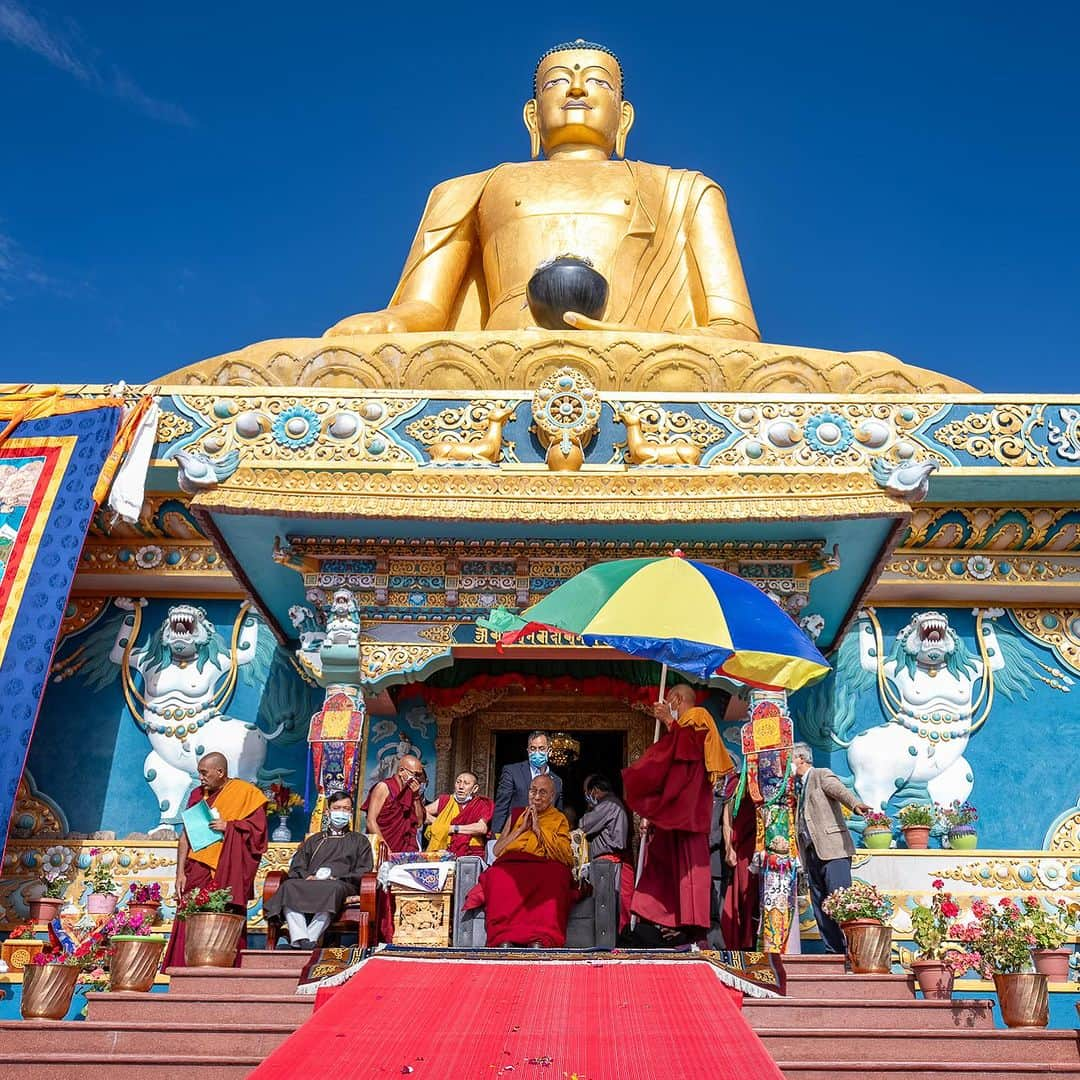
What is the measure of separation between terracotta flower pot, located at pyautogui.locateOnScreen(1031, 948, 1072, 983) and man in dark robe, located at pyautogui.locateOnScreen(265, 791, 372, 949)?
12.2 ft

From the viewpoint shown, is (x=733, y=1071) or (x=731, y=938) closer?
(x=733, y=1071)

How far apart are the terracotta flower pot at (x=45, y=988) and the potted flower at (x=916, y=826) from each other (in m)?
5.49

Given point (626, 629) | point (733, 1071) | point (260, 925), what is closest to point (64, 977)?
point (260, 925)

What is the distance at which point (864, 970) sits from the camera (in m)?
6.56

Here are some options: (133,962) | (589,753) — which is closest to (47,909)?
(133,962)

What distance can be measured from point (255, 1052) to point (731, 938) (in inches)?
123

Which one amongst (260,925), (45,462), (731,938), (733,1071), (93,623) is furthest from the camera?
(93,623)

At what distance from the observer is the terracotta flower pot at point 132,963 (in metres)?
6.44

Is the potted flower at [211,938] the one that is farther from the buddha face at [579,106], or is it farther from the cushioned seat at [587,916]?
the buddha face at [579,106]

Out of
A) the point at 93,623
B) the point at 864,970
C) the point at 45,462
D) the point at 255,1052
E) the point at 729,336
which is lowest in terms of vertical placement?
the point at 255,1052

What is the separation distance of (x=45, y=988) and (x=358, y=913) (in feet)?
5.60

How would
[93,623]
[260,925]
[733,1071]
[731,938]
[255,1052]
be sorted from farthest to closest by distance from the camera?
1. [93,623]
2. [260,925]
3. [731,938]
4. [255,1052]
5. [733,1071]

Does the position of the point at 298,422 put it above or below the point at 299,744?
above

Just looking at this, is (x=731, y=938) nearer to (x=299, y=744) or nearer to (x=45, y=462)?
(x=299, y=744)
